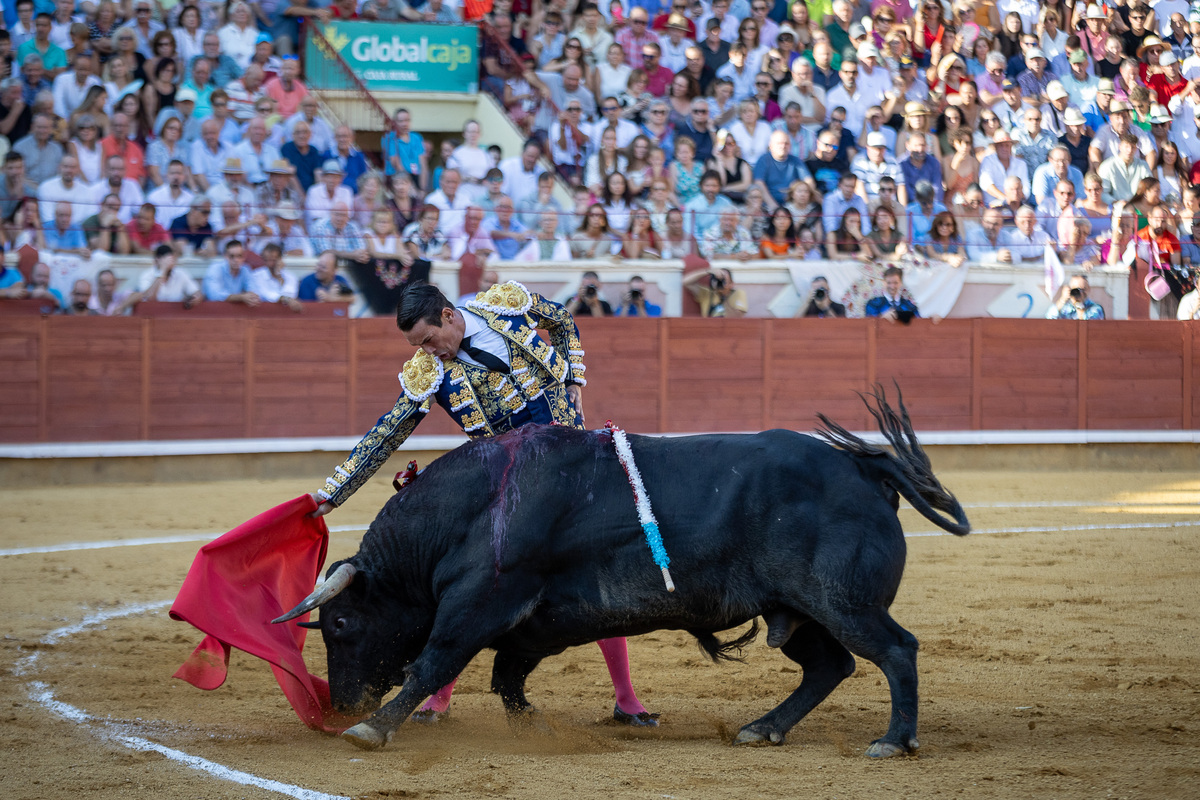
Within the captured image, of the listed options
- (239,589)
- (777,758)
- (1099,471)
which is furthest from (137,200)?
(1099,471)

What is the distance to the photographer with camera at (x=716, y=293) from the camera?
30.8 feet

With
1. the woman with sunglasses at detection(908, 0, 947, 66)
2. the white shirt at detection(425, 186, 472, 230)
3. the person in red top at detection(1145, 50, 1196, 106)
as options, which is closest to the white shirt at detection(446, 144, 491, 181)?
the white shirt at detection(425, 186, 472, 230)

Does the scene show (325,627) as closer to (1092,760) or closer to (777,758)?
(777,758)

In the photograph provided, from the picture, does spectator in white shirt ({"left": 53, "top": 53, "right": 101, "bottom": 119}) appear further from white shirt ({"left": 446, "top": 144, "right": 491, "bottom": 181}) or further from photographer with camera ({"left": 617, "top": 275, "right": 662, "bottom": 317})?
photographer with camera ({"left": 617, "top": 275, "right": 662, "bottom": 317})

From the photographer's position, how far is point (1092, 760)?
9.22 feet

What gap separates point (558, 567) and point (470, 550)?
22 centimetres

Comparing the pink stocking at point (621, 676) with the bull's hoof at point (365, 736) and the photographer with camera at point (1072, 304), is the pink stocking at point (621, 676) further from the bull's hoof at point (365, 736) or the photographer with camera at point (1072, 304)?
the photographer with camera at point (1072, 304)

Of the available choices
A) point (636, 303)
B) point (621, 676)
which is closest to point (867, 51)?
point (636, 303)

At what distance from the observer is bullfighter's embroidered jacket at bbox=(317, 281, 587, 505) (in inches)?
131

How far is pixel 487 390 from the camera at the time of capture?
3.38m

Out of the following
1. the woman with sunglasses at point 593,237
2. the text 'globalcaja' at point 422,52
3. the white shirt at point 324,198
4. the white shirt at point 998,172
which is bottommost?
the woman with sunglasses at point 593,237

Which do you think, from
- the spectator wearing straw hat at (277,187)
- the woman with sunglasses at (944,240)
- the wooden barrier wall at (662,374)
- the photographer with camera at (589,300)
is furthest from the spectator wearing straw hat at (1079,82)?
the spectator wearing straw hat at (277,187)

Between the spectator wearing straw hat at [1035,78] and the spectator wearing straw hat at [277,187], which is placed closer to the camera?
the spectator wearing straw hat at [277,187]

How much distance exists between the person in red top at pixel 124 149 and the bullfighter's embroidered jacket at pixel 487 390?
18.2 feet
